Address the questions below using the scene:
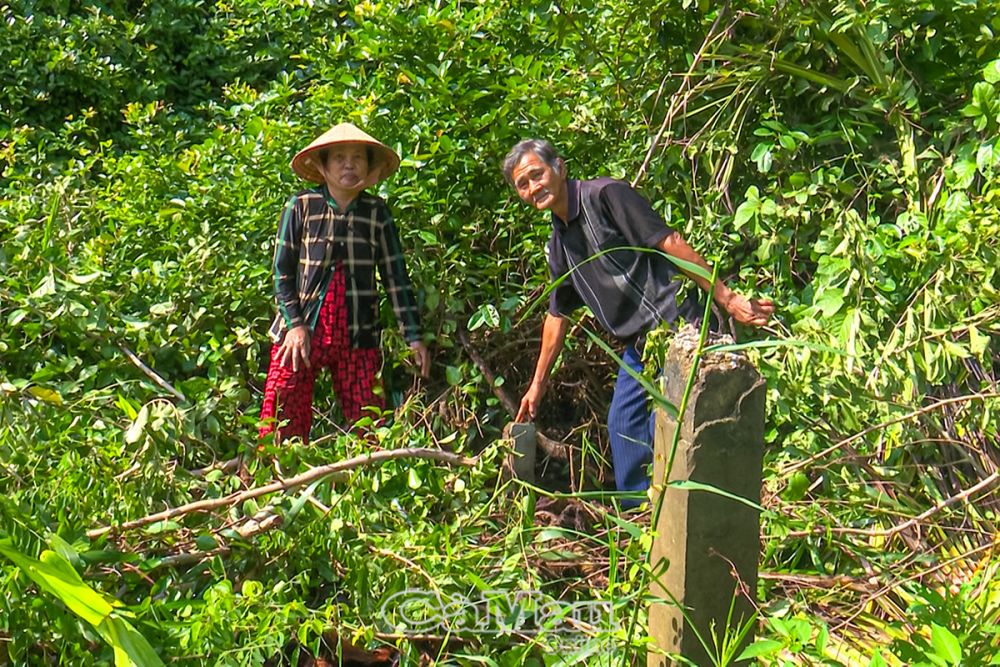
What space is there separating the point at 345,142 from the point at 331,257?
16.5 inches

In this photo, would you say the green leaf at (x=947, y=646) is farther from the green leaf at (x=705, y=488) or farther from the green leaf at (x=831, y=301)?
the green leaf at (x=831, y=301)

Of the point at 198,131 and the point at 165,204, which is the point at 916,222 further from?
the point at 198,131

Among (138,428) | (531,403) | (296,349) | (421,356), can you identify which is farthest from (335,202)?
(138,428)

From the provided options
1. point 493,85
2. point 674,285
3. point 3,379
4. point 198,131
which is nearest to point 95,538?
point 3,379

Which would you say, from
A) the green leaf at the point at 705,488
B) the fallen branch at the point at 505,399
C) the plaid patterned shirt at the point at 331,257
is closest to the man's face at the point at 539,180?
the plaid patterned shirt at the point at 331,257

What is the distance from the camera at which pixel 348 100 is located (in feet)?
14.9

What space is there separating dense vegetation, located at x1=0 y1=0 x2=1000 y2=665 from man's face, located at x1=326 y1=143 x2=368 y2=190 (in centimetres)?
27

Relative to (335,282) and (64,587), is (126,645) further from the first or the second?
(335,282)

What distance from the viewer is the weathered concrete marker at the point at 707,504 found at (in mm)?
1926

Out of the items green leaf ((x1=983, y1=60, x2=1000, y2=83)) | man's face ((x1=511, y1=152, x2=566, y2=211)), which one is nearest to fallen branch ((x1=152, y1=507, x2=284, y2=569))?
man's face ((x1=511, y1=152, x2=566, y2=211))

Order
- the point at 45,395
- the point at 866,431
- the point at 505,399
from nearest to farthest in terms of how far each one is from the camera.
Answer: the point at 866,431 < the point at 45,395 < the point at 505,399

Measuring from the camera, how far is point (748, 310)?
10.6 ft

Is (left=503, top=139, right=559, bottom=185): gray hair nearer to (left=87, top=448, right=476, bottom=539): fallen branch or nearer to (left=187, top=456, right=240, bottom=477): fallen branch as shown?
(left=87, top=448, right=476, bottom=539): fallen branch

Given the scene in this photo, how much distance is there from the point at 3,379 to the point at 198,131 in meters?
3.74
